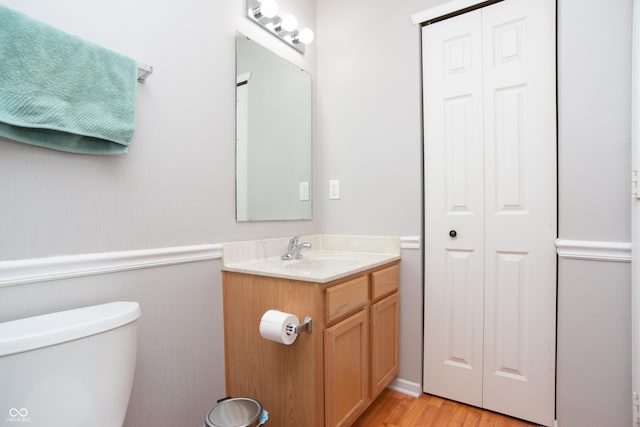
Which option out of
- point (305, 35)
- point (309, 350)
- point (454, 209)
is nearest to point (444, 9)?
point (305, 35)

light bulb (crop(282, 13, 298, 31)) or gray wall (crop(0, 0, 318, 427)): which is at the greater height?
light bulb (crop(282, 13, 298, 31))

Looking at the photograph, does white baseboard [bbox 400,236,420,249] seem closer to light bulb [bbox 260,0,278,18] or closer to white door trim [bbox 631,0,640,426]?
white door trim [bbox 631,0,640,426]

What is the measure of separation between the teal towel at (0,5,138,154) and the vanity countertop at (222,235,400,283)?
0.66m

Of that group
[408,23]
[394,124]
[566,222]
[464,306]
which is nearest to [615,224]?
[566,222]

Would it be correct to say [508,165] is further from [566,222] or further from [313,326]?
[313,326]

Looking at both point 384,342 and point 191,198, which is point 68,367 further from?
point 384,342

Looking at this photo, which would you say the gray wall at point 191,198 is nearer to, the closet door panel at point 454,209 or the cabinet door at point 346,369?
the closet door panel at point 454,209

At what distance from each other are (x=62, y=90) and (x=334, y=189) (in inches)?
54.7

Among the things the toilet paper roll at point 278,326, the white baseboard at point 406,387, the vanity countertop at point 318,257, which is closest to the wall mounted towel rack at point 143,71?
the vanity countertop at point 318,257

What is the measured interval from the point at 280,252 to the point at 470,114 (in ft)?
3.97

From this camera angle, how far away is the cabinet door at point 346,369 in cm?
123

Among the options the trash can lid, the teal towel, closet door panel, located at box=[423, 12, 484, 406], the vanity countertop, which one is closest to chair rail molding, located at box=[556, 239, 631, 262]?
closet door panel, located at box=[423, 12, 484, 406]

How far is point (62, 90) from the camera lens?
3.06 ft

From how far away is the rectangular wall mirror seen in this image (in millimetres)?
1559
